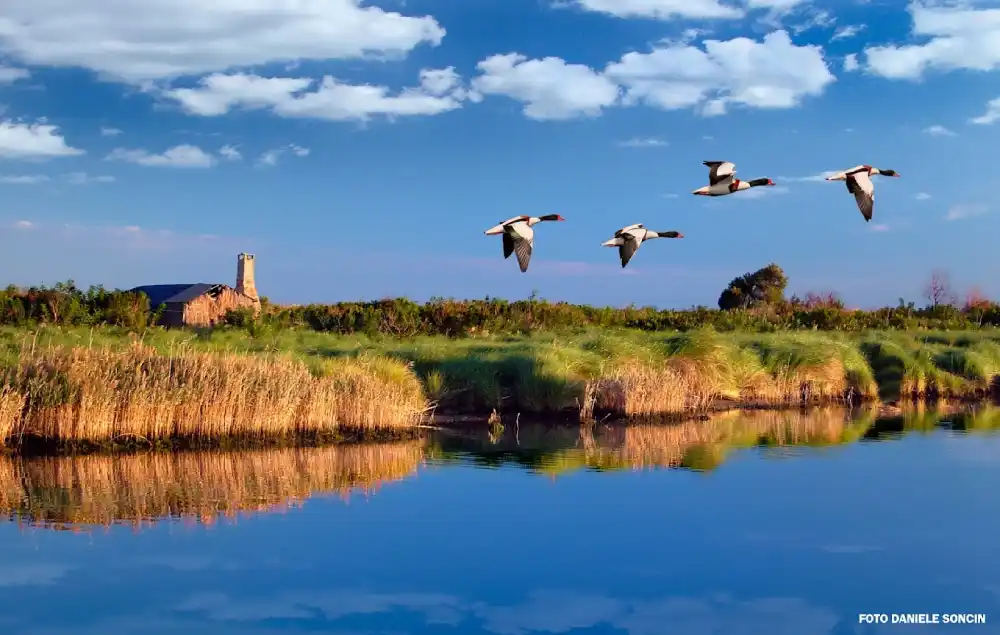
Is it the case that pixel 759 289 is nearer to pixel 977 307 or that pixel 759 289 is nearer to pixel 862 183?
pixel 977 307

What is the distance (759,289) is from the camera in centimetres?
5159

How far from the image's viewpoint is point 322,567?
454 inches

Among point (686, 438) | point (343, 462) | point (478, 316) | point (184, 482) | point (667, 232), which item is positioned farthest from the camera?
point (478, 316)

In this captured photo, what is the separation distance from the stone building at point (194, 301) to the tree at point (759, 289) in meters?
22.5

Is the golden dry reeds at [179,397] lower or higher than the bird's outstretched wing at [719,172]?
lower

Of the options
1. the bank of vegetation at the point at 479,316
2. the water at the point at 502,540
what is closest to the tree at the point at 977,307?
the bank of vegetation at the point at 479,316

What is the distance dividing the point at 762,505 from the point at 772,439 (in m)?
5.76

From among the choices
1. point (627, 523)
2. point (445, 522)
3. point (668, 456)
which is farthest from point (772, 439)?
point (445, 522)

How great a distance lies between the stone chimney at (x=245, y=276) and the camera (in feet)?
161

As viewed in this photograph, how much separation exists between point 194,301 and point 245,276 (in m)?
9.28

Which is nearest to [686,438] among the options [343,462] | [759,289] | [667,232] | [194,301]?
[343,462]

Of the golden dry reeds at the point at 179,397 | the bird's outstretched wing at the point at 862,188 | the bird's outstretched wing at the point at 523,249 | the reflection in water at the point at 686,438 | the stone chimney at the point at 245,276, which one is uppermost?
the stone chimney at the point at 245,276

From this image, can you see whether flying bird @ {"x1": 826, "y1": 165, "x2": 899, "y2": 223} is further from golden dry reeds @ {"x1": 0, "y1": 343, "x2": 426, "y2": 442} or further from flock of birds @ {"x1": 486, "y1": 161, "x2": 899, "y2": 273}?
golden dry reeds @ {"x1": 0, "y1": 343, "x2": 426, "y2": 442}

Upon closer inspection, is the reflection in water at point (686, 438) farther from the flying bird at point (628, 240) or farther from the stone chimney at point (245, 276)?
the stone chimney at point (245, 276)
